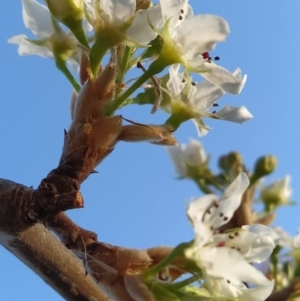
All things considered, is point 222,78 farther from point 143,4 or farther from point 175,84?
point 143,4

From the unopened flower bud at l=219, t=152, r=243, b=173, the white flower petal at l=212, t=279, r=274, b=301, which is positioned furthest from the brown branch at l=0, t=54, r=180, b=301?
the unopened flower bud at l=219, t=152, r=243, b=173

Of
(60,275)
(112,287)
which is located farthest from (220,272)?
(60,275)

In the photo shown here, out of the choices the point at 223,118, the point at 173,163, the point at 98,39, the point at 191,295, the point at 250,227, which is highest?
the point at 173,163

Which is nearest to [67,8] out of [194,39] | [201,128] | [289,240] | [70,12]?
[70,12]

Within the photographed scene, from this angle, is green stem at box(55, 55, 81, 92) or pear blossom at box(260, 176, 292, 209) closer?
green stem at box(55, 55, 81, 92)

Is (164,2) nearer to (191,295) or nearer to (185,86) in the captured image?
(185,86)

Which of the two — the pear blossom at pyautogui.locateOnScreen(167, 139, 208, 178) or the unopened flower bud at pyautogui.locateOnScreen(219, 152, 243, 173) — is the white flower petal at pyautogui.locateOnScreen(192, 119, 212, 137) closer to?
the unopened flower bud at pyautogui.locateOnScreen(219, 152, 243, 173)
